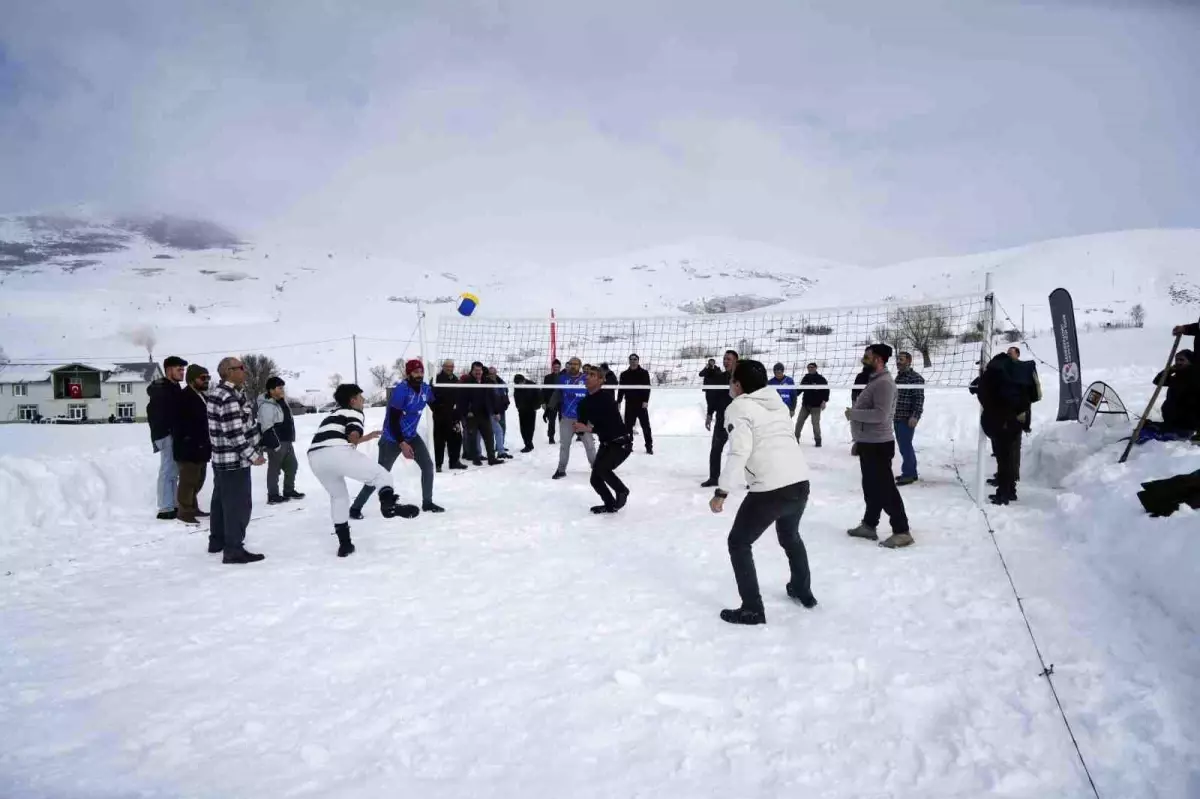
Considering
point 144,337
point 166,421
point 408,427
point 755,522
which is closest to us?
point 755,522

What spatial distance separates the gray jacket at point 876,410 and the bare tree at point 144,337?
9705 cm

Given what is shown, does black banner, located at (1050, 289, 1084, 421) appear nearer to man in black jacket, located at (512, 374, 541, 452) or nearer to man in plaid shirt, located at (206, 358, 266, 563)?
man in black jacket, located at (512, 374, 541, 452)

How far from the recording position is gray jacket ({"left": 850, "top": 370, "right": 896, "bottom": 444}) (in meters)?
5.98

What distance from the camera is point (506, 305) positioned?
123188 mm

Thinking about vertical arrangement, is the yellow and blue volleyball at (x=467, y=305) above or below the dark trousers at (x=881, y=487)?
above

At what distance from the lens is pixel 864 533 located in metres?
6.31

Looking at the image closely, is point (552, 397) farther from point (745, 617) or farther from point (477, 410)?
point (745, 617)

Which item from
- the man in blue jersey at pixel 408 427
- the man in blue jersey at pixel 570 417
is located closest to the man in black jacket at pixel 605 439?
the man in blue jersey at pixel 570 417

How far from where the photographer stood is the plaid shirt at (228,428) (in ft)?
19.0

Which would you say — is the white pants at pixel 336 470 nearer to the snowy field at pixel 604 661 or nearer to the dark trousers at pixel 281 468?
the snowy field at pixel 604 661

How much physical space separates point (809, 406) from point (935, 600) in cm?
808

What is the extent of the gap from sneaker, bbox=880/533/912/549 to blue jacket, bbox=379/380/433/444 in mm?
5502

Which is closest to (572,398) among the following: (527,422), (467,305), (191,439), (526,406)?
(526,406)

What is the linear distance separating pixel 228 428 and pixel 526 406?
715cm
